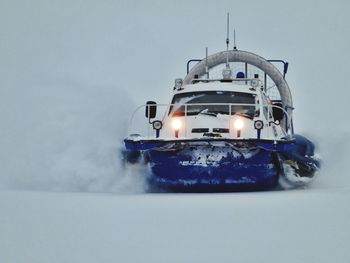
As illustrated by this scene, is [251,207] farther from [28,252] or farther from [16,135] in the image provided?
[16,135]

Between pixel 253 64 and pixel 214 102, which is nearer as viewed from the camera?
pixel 214 102

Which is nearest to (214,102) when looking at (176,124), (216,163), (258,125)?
(176,124)

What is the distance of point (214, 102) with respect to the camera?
9.77 metres

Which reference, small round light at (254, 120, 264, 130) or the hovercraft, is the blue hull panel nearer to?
the hovercraft

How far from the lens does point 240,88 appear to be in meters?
10.2

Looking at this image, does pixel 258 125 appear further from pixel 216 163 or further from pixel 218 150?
pixel 216 163

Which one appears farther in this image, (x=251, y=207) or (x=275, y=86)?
(x=275, y=86)

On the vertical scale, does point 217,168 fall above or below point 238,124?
below

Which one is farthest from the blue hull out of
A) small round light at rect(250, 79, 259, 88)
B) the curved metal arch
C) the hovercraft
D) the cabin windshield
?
the curved metal arch

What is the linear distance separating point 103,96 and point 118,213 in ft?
18.9

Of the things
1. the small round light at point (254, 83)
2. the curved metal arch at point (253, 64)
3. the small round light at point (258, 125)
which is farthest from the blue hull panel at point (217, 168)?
the curved metal arch at point (253, 64)

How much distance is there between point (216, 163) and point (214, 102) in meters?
1.81

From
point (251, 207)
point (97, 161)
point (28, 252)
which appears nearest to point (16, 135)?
point (97, 161)

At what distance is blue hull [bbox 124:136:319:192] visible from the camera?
8219 millimetres
